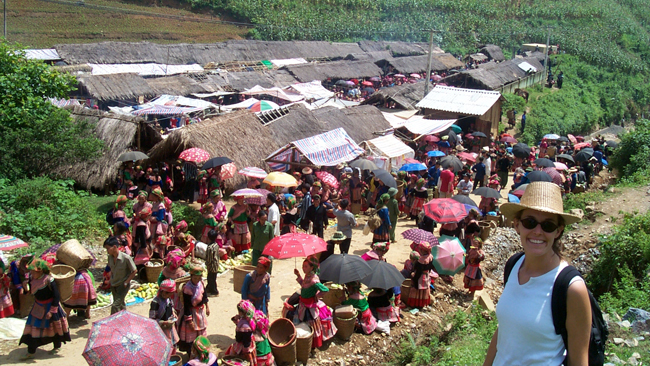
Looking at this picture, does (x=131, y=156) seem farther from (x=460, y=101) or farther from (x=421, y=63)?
(x=421, y=63)

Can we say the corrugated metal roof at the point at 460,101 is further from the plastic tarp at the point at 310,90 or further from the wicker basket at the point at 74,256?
the wicker basket at the point at 74,256

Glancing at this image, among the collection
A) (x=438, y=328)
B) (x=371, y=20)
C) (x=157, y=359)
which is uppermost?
(x=157, y=359)

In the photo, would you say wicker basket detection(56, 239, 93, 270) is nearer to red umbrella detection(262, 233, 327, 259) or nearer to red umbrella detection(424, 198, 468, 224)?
red umbrella detection(262, 233, 327, 259)

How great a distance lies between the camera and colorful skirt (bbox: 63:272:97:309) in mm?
7004

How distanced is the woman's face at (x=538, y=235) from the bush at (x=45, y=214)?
8555 mm

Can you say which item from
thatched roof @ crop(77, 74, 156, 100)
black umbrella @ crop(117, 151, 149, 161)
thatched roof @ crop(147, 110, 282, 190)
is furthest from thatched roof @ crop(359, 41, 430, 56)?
black umbrella @ crop(117, 151, 149, 161)

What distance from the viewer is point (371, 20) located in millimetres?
58875

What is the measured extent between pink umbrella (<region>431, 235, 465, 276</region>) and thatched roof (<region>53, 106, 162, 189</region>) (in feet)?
27.7

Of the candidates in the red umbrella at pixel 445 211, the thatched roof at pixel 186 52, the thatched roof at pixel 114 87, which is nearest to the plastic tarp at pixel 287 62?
the thatched roof at pixel 186 52

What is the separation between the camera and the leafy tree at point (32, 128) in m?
12.1

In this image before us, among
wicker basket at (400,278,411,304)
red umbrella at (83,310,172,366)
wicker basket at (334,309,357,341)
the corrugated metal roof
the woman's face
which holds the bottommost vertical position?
the corrugated metal roof

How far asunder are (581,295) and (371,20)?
59.1 m

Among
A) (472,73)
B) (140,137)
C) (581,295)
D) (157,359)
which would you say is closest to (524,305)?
(581,295)

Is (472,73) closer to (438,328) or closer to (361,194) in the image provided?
(361,194)
